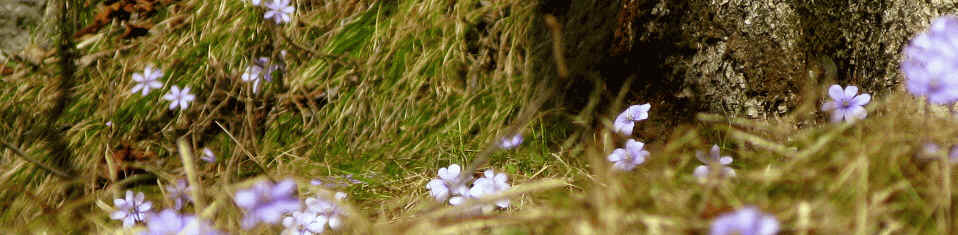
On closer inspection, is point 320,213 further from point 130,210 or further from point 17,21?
point 17,21

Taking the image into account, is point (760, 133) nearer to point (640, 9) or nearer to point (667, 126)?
point (667, 126)

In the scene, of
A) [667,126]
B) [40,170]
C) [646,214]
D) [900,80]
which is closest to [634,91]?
[667,126]

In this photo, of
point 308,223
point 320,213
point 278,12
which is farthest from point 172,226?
point 278,12

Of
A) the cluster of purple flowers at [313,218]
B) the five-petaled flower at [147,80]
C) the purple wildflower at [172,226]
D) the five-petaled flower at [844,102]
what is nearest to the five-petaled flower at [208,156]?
the five-petaled flower at [147,80]

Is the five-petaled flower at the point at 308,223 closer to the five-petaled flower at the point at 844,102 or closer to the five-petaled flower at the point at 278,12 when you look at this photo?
the five-petaled flower at the point at 278,12

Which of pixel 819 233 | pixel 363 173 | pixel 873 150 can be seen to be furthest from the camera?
pixel 363 173

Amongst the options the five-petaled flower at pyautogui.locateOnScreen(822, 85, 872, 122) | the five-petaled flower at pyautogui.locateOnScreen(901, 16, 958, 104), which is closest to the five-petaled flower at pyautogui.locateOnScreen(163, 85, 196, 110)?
the five-petaled flower at pyautogui.locateOnScreen(822, 85, 872, 122)
